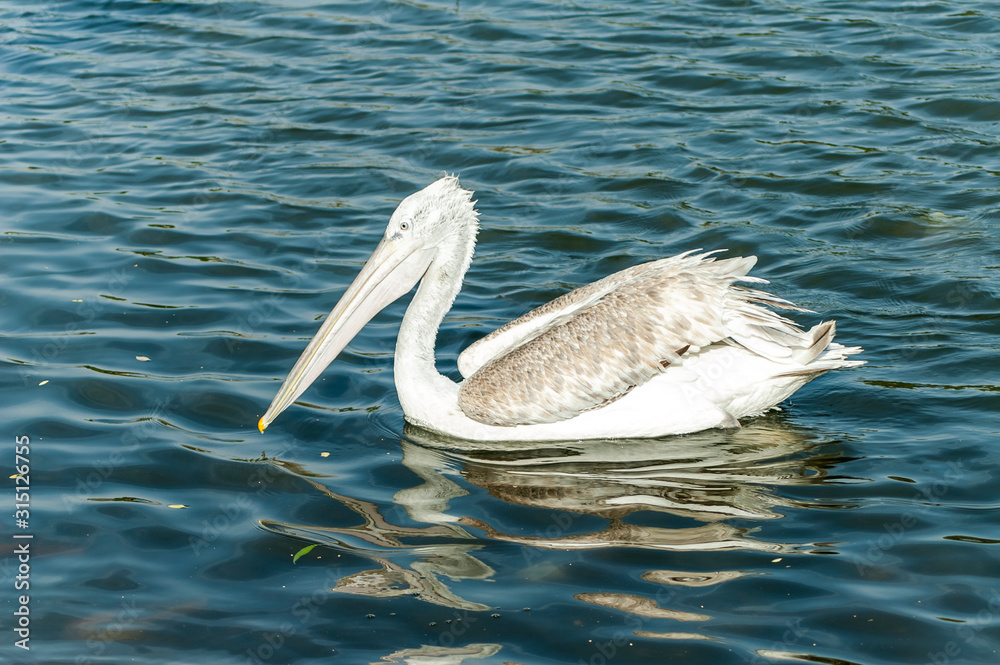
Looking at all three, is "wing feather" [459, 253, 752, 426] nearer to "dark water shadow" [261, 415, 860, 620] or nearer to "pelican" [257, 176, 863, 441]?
"pelican" [257, 176, 863, 441]

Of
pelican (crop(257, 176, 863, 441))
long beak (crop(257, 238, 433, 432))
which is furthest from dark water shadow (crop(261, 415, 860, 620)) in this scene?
long beak (crop(257, 238, 433, 432))

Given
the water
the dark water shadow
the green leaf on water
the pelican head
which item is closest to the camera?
the water

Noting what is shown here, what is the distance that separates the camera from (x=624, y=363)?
5488 millimetres

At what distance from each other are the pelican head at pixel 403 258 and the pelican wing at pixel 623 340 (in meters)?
0.65

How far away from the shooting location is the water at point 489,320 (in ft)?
13.8

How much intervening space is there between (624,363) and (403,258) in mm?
1249

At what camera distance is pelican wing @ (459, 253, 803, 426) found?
5398 millimetres

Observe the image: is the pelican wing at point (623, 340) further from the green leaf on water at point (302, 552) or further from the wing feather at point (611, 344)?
the green leaf on water at point (302, 552)

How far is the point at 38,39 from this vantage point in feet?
40.4

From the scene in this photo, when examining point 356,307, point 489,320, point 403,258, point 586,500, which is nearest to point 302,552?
point 586,500

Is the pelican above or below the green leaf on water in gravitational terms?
above

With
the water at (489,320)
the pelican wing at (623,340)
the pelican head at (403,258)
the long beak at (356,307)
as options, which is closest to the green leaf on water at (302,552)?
the water at (489,320)

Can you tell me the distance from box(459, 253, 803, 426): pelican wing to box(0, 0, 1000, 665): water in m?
0.25

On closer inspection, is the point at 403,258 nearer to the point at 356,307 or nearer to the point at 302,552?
the point at 356,307
